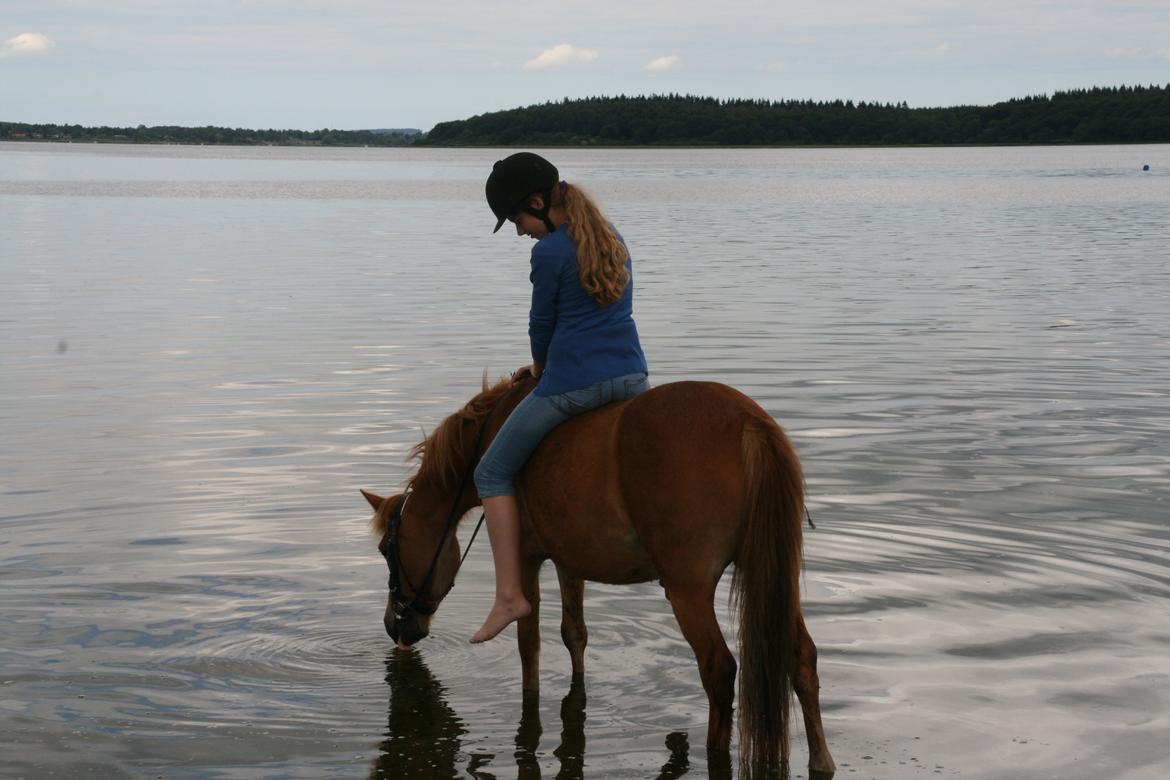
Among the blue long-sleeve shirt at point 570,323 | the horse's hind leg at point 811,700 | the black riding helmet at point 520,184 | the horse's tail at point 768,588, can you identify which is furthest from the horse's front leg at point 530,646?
the black riding helmet at point 520,184

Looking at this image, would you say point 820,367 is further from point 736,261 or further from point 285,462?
point 736,261

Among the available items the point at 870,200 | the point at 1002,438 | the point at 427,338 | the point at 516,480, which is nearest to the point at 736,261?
the point at 427,338

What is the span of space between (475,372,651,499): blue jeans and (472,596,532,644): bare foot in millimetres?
508

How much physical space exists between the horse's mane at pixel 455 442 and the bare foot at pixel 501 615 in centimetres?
70

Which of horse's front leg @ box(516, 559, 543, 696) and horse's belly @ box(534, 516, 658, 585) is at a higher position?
horse's belly @ box(534, 516, 658, 585)

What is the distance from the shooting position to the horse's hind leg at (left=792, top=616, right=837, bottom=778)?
550 centimetres

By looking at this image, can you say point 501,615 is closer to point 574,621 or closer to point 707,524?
point 574,621

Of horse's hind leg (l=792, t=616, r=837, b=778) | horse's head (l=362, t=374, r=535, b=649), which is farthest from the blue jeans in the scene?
horse's hind leg (l=792, t=616, r=837, b=778)

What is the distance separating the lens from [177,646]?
7.36m

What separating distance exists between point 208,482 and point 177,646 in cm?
353

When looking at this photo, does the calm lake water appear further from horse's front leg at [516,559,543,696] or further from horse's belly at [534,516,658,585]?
horse's belly at [534,516,658,585]

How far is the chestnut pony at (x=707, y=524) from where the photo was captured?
17.6ft

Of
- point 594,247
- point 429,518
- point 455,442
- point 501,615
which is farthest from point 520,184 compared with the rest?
point 501,615

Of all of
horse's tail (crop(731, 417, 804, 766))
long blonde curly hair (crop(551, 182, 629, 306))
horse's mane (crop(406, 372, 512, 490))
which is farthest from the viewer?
horse's mane (crop(406, 372, 512, 490))
